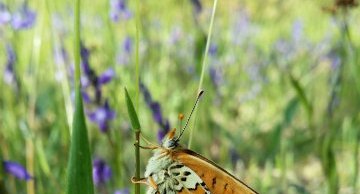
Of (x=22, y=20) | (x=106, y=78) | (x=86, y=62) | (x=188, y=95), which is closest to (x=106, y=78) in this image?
(x=106, y=78)

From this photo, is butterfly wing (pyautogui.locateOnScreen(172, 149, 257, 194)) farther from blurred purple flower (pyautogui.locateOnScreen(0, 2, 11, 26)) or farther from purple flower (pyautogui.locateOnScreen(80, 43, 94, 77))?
blurred purple flower (pyautogui.locateOnScreen(0, 2, 11, 26))

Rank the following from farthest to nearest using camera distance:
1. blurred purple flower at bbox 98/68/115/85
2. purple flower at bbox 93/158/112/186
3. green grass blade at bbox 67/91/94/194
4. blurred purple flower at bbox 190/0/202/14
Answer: blurred purple flower at bbox 190/0/202/14 → blurred purple flower at bbox 98/68/115/85 → purple flower at bbox 93/158/112/186 → green grass blade at bbox 67/91/94/194

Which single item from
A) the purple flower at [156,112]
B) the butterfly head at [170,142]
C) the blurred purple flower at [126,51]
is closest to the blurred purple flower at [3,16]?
the purple flower at [156,112]

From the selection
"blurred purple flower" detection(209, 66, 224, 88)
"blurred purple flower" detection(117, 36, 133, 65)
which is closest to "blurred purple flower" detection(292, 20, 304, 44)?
"blurred purple flower" detection(209, 66, 224, 88)

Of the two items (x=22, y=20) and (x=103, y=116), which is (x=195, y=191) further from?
(x=22, y=20)

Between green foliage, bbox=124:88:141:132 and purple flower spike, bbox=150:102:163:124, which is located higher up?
purple flower spike, bbox=150:102:163:124
